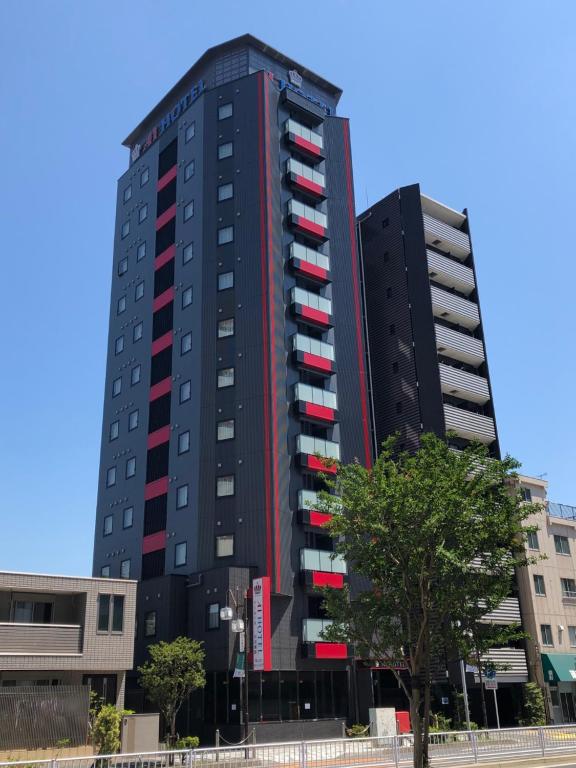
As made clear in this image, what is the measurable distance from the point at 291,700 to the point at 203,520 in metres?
12.4

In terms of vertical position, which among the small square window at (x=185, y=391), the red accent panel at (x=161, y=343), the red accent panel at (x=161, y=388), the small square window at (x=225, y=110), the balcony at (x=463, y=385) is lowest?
the small square window at (x=185, y=391)

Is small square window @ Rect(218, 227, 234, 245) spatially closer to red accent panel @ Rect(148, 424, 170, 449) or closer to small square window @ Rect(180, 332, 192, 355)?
small square window @ Rect(180, 332, 192, 355)

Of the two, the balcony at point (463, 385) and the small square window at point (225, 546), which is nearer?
the small square window at point (225, 546)

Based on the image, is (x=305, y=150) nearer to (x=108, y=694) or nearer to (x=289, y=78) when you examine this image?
(x=289, y=78)

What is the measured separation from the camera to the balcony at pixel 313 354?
53.2 m

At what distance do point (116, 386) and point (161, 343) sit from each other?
7.63 metres

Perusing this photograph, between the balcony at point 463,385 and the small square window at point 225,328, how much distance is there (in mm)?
17318

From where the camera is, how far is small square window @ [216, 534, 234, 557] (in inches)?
1877

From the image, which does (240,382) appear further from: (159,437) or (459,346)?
(459,346)

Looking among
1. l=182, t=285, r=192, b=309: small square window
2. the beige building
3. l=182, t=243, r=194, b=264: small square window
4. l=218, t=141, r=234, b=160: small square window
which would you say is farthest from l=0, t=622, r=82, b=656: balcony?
l=218, t=141, r=234, b=160: small square window

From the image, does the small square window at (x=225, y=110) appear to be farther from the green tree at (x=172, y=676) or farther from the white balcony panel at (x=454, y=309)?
the green tree at (x=172, y=676)

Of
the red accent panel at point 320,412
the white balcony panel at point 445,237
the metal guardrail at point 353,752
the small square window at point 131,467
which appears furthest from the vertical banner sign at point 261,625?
the white balcony panel at point 445,237

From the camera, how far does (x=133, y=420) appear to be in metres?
61.1

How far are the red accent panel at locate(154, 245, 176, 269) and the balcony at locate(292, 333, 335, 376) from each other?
14.7 m
